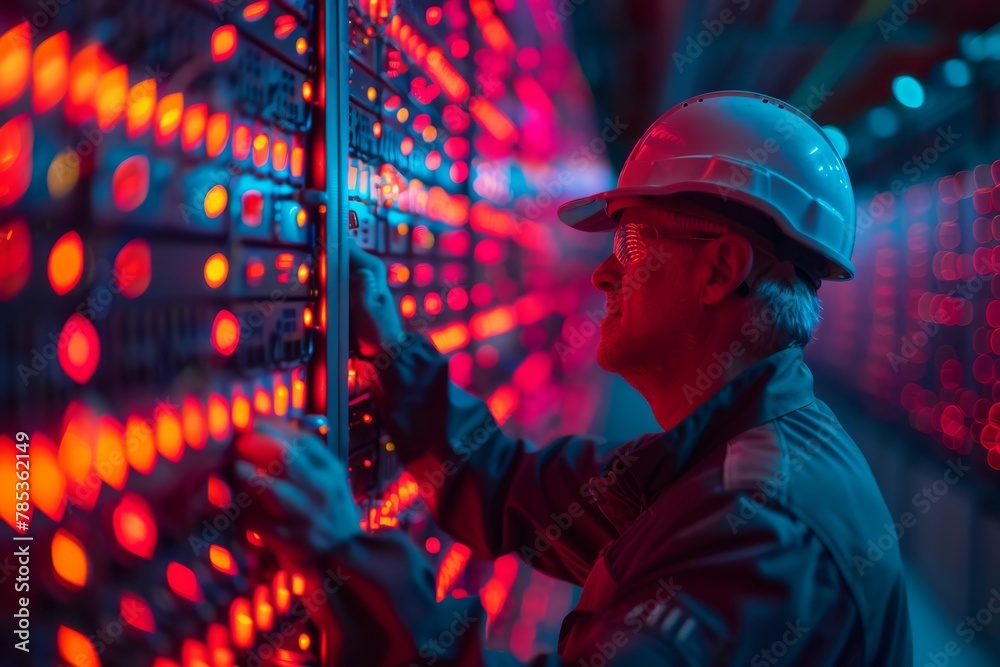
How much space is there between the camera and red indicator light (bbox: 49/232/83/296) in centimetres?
87

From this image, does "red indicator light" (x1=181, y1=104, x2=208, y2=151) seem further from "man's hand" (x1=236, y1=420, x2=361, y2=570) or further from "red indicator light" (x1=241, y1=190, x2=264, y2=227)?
"man's hand" (x1=236, y1=420, x2=361, y2=570)

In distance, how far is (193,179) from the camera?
3.59ft

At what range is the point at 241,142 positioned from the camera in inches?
47.6

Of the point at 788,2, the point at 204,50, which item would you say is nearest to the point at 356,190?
the point at 204,50

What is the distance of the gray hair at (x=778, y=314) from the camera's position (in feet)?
5.20

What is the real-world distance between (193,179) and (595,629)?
857 mm

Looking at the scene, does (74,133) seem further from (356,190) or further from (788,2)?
(788,2)

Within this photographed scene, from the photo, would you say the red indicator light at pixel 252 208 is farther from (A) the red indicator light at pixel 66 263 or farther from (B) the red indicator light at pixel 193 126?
(A) the red indicator light at pixel 66 263

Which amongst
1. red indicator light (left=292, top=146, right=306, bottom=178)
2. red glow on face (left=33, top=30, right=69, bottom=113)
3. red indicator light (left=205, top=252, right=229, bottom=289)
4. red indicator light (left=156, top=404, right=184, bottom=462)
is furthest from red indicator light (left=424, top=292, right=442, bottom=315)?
red glow on face (left=33, top=30, right=69, bottom=113)

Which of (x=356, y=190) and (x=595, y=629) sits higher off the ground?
(x=356, y=190)

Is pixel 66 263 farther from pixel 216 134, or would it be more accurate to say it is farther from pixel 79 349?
pixel 216 134

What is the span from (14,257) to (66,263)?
0.24 feet

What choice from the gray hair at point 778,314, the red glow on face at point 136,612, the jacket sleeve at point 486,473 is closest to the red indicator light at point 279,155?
the jacket sleeve at point 486,473

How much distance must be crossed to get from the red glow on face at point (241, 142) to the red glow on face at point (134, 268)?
25 centimetres
